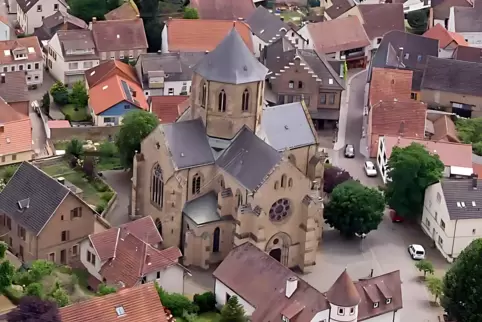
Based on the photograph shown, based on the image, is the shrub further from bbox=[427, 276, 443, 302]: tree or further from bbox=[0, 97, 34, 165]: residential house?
bbox=[0, 97, 34, 165]: residential house

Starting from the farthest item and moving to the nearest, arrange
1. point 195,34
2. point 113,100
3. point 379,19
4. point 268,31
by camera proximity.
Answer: point 379,19 → point 268,31 → point 195,34 → point 113,100

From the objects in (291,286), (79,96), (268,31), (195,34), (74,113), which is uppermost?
(268,31)

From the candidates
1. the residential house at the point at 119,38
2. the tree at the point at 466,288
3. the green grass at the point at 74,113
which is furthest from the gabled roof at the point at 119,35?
the tree at the point at 466,288

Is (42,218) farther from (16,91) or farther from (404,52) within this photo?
(404,52)

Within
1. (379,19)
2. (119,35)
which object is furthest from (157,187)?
(379,19)

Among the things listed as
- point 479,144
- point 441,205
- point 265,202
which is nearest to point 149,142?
point 265,202

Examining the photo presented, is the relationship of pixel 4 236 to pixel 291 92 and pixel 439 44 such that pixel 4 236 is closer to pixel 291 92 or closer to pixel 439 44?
pixel 291 92

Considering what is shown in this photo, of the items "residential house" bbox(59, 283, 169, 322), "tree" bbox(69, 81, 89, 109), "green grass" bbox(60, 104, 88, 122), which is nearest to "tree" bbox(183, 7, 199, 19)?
"tree" bbox(69, 81, 89, 109)
